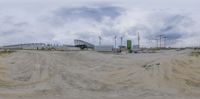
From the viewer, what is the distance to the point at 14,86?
18922mm

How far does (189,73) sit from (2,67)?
10.1m

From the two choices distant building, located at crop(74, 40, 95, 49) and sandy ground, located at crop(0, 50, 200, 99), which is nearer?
sandy ground, located at crop(0, 50, 200, 99)

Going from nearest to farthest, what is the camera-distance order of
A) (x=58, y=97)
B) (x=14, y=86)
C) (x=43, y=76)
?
1. (x=58, y=97)
2. (x=14, y=86)
3. (x=43, y=76)

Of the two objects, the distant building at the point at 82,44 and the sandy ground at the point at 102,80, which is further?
the distant building at the point at 82,44

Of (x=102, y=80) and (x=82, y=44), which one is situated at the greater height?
(x=82, y=44)

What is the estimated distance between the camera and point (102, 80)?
19453 millimetres

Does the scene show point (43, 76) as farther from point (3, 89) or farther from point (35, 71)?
point (3, 89)

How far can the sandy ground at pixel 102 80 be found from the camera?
55.3 feet

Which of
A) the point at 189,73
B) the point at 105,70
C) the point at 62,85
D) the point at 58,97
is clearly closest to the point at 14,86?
the point at 62,85

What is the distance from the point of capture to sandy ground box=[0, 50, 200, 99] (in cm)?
1686

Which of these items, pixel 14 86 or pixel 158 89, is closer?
pixel 158 89

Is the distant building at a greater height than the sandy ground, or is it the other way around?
the distant building

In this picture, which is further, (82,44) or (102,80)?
(82,44)

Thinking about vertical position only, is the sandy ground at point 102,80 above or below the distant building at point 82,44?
A: below
